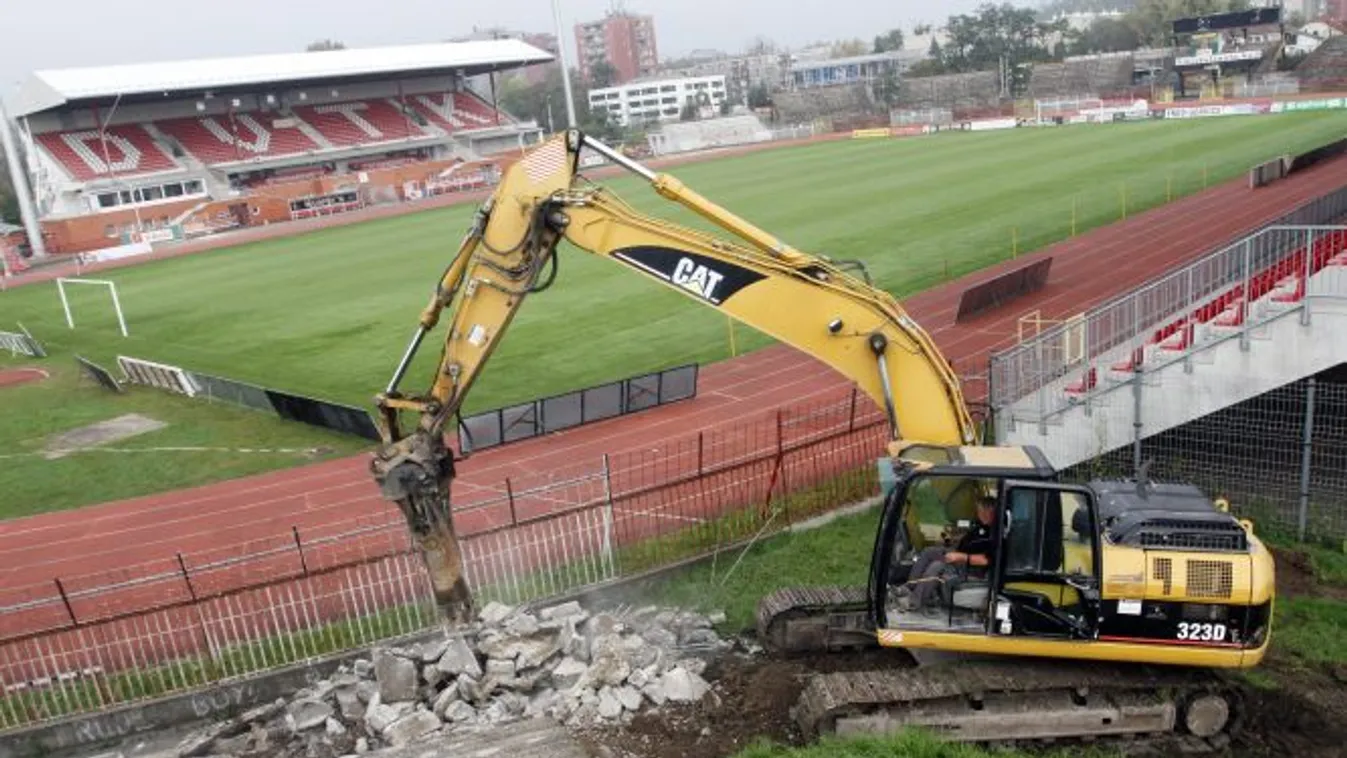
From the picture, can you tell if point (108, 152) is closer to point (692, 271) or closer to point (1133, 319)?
point (1133, 319)

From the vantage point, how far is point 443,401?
422 inches

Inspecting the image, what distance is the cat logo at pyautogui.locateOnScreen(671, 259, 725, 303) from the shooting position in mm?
10312

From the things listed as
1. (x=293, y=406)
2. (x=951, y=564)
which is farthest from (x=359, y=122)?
(x=951, y=564)

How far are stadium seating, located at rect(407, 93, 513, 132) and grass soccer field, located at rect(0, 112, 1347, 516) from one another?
26.3m

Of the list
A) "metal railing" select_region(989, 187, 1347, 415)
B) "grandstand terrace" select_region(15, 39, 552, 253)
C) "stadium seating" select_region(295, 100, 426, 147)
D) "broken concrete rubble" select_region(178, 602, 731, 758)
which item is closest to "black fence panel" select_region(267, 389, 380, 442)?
"broken concrete rubble" select_region(178, 602, 731, 758)

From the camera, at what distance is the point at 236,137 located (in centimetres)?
7969

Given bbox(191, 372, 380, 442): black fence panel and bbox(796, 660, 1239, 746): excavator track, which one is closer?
bbox(796, 660, 1239, 746): excavator track

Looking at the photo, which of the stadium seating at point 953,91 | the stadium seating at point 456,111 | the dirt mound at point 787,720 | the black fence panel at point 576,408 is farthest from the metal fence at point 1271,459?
the stadium seating at point 953,91

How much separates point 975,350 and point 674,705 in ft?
46.4

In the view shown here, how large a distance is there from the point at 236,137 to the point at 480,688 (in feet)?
258

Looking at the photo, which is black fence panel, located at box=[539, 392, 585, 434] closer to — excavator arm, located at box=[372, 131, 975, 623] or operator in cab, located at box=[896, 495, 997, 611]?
excavator arm, located at box=[372, 131, 975, 623]

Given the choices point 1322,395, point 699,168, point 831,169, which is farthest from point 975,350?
point 699,168

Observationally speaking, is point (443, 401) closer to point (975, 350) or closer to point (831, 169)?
point (975, 350)

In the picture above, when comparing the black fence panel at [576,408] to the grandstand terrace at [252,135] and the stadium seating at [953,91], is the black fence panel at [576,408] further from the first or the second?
the stadium seating at [953,91]
